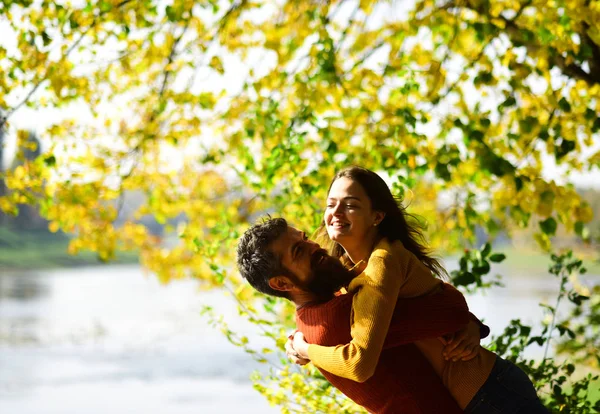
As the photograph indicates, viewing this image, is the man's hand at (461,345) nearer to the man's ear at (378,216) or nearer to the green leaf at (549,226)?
the man's ear at (378,216)

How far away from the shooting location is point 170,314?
15539 mm

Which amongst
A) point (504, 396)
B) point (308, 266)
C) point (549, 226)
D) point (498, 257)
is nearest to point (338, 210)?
point (308, 266)

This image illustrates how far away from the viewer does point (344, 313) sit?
5.33 feet

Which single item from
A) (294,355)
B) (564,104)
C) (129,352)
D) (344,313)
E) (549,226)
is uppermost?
(564,104)

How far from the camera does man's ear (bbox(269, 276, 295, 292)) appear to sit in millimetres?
1673

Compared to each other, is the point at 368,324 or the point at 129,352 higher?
the point at 368,324

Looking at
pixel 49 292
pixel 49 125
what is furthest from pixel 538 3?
pixel 49 292

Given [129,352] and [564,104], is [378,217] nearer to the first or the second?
[564,104]

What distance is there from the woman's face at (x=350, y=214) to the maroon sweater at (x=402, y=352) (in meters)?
0.17

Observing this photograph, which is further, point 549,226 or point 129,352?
point 129,352

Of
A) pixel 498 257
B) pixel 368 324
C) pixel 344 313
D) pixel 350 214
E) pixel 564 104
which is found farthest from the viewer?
pixel 564 104

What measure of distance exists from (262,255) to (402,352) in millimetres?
339

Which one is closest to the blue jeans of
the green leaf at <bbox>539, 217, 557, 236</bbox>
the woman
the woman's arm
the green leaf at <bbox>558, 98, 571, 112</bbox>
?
the woman

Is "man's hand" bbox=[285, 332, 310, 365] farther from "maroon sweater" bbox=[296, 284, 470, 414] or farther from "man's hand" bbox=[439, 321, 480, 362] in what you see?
"man's hand" bbox=[439, 321, 480, 362]
